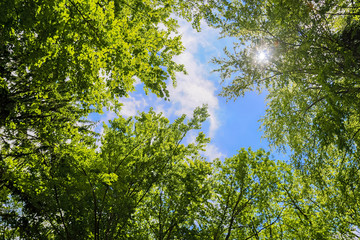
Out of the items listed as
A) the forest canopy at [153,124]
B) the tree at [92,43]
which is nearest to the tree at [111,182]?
the forest canopy at [153,124]

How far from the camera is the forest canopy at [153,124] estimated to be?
4062 mm

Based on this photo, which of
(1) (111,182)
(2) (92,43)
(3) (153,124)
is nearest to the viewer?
(2) (92,43)

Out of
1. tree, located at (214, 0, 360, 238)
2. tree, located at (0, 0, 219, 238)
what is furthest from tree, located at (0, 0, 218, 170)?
tree, located at (214, 0, 360, 238)

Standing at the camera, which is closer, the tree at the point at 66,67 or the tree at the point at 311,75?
the tree at the point at 66,67

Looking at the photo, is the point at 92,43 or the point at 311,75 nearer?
the point at 92,43

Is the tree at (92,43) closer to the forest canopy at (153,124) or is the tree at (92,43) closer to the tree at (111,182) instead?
the forest canopy at (153,124)

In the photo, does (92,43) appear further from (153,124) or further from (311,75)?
(311,75)

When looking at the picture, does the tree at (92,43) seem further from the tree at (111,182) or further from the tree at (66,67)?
the tree at (111,182)

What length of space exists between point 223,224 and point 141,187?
3.64 m

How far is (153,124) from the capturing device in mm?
8539

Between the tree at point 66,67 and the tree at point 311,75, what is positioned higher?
the tree at point 311,75

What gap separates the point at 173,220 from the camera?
26.8 ft

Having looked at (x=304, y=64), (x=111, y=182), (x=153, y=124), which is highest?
(x=304, y=64)

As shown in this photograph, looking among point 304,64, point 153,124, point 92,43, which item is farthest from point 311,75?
point 92,43
